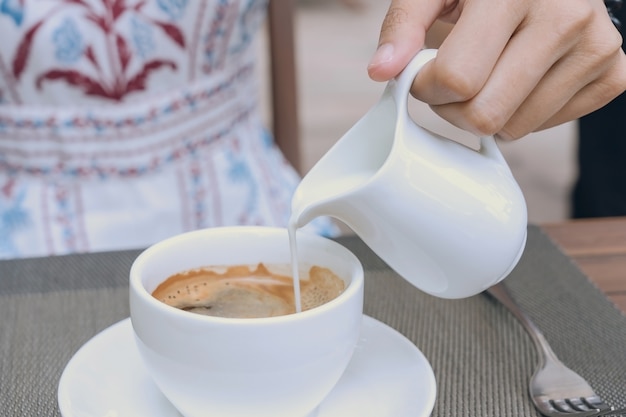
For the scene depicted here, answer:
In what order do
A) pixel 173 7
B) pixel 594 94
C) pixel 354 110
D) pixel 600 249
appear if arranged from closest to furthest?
pixel 594 94
pixel 600 249
pixel 173 7
pixel 354 110

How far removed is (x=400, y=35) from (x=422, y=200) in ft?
0.36

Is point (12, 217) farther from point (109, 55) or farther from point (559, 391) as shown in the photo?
point (559, 391)

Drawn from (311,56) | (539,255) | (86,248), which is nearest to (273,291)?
(539,255)

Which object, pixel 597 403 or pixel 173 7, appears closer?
pixel 597 403

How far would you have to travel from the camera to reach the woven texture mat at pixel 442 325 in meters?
0.51

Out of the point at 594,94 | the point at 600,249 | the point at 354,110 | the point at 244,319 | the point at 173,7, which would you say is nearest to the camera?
the point at 244,319

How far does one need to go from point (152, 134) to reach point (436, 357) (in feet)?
1.47

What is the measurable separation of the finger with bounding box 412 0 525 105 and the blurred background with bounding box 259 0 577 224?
77 centimetres

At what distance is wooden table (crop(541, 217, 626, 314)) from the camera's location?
2.21ft

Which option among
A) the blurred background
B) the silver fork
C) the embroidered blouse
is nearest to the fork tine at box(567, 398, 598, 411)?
the silver fork

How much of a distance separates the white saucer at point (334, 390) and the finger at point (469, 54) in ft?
0.56

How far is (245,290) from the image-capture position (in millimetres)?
548

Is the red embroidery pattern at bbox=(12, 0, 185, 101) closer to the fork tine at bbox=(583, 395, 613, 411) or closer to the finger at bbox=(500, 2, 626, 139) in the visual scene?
the finger at bbox=(500, 2, 626, 139)

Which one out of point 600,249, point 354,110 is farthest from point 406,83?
point 354,110
